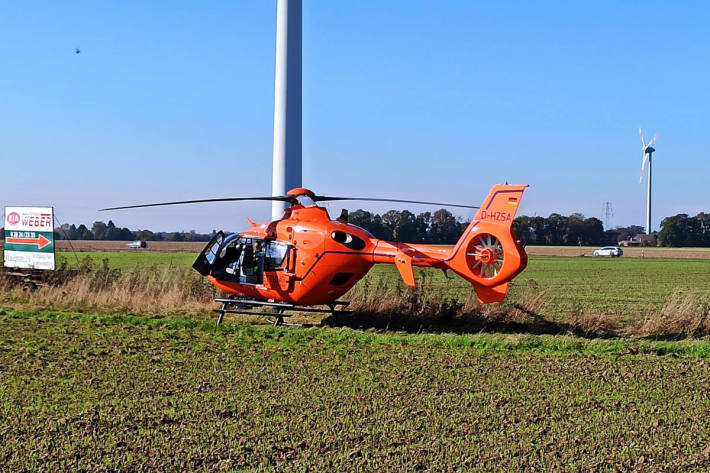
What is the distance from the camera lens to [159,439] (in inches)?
285

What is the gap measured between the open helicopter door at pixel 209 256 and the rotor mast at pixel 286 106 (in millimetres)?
2601

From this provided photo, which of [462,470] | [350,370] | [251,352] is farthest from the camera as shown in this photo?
[251,352]

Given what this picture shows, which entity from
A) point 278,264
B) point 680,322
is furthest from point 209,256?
point 680,322

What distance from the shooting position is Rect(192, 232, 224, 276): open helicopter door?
18078 mm

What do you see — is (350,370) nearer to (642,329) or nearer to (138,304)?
(642,329)

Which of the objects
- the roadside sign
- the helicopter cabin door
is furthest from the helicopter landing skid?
the roadside sign

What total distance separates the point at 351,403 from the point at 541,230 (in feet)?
266

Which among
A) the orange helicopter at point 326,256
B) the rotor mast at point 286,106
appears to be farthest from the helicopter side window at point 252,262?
the rotor mast at point 286,106

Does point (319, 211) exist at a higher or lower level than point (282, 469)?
higher

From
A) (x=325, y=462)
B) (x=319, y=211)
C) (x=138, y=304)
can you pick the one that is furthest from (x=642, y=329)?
(x=138, y=304)

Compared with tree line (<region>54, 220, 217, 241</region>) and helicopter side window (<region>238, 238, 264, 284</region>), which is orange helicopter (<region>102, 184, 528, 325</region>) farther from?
tree line (<region>54, 220, 217, 241</region>)

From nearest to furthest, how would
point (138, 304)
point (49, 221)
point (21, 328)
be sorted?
1. point (21, 328)
2. point (138, 304)
3. point (49, 221)

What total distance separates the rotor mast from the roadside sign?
8.02 m

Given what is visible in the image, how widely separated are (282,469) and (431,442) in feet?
5.26
